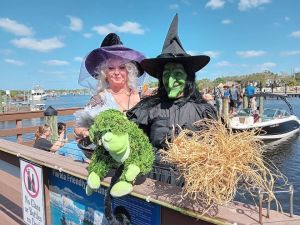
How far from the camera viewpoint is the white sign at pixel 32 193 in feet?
8.79

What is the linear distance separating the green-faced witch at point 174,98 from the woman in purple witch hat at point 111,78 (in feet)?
1.79

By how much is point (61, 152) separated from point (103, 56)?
1.22 metres

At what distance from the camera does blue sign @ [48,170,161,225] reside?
1750mm

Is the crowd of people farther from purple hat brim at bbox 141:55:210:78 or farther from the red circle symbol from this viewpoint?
the red circle symbol

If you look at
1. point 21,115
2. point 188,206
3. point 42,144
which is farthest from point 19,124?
point 188,206

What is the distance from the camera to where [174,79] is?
2.04 metres

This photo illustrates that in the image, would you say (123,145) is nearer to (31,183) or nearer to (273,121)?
(31,183)

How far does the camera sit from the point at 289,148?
14.2 metres

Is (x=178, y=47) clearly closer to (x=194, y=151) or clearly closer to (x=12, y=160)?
(x=194, y=151)

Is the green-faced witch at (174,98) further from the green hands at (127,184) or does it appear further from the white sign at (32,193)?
the white sign at (32,193)

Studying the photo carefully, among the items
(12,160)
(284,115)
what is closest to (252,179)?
(12,160)

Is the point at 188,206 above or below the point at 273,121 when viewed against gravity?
above

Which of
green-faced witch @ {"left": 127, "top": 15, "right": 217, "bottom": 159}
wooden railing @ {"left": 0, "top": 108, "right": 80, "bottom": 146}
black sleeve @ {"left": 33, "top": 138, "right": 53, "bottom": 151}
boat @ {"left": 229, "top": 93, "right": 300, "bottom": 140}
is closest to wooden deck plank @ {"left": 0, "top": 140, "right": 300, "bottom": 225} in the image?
green-faced witch @ {"left": 127, "top": 15, "right": 217, "bottom": 159}

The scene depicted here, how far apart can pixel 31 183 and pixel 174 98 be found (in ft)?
4.84
